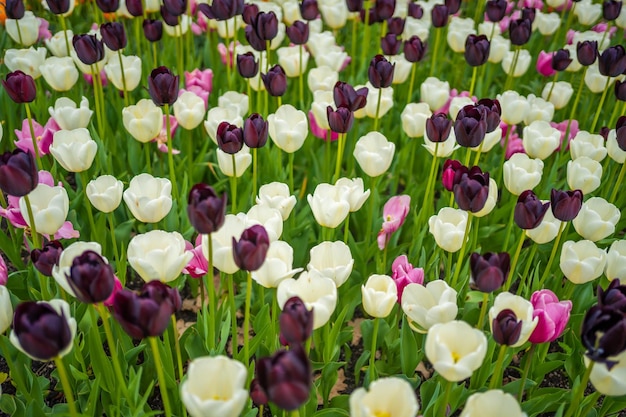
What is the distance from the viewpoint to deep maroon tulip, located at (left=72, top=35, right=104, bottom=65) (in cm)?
228

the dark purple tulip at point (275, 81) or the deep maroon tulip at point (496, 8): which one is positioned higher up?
the deep maroon tulip at point (496, 8)

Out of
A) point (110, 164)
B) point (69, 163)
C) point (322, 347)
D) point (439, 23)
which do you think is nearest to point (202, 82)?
point (110, 164)

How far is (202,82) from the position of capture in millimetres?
2824

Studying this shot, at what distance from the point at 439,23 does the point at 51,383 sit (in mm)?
2317

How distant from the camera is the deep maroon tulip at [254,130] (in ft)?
6.09

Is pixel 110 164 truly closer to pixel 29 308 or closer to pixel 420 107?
pixel 420 107

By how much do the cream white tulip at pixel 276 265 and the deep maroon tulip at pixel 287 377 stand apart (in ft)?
1.60

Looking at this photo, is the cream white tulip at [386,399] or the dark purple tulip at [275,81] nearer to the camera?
the cream white tulip at [386,399]

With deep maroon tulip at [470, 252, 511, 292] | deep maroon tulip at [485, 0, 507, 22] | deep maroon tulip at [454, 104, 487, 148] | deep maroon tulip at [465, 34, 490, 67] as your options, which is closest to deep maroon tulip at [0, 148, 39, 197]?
deep maroon tulip at [470, 252, 511, 292]

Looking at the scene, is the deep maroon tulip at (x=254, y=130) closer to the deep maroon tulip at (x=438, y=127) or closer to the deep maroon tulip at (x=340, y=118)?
the deep maroon tulip at (x=340, y=118)

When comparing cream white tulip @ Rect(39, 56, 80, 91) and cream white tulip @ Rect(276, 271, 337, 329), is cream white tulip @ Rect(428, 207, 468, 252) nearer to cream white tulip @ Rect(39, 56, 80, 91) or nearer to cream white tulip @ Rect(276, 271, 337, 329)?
cream white tulip @ Rect(276, 271, 337, 329)

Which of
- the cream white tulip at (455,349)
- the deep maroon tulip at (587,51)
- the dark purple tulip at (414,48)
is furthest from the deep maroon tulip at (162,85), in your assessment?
the deep maroon tulip at (587,51)

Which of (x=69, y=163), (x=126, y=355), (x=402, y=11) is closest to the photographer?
(x=126, y=355)

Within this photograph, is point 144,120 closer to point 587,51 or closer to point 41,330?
point 41,330
